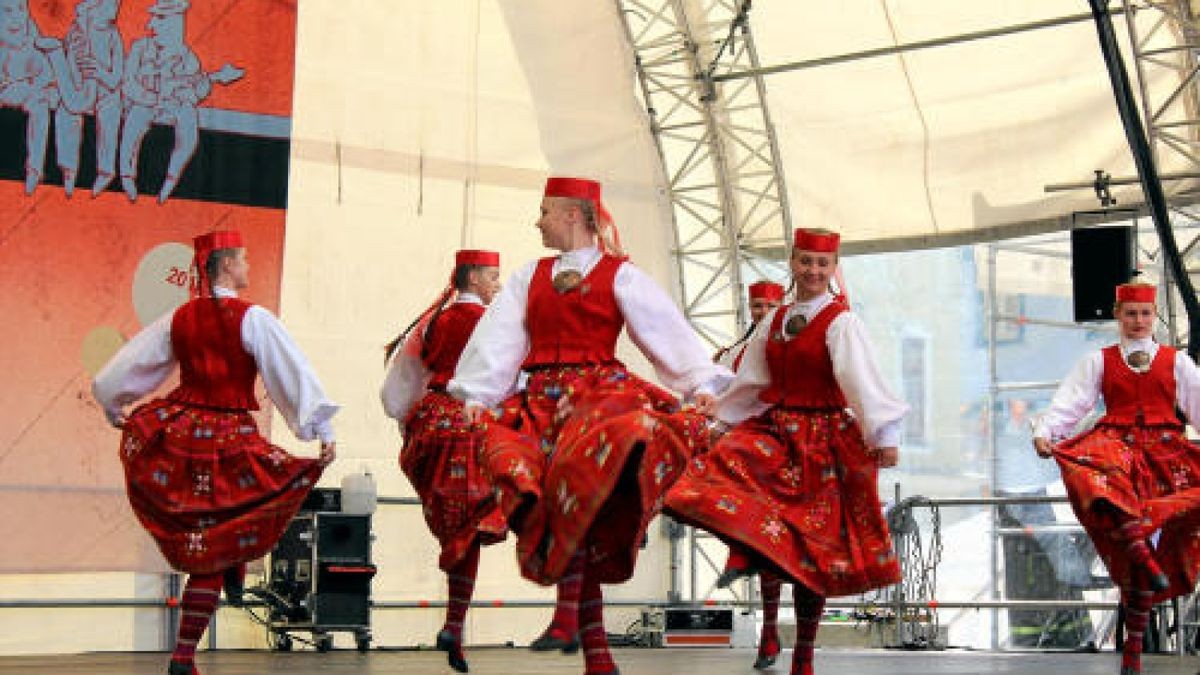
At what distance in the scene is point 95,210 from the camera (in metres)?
9.08

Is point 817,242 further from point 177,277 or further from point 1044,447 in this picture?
point 177,277

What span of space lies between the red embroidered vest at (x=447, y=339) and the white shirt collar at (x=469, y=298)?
0.08 meters

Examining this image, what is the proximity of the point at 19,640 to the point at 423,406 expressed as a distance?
3.02m

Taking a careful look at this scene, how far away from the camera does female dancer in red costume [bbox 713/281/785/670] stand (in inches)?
226

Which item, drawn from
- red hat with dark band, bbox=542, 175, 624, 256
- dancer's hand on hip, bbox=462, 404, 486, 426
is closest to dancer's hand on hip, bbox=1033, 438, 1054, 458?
red hat with dark band, bbox=542, 175, 624, 256

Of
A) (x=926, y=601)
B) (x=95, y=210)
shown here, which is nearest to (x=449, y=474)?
(x=95, y=210)

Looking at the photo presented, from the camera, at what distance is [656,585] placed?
10.9m

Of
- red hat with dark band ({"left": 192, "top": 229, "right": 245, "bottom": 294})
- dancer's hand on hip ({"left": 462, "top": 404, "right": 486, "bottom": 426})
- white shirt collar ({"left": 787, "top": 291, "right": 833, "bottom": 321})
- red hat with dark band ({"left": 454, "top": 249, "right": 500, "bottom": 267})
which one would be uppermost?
red hat with dark band ({"left": 454, "top": 249, "right": 500, "bottom": 267})

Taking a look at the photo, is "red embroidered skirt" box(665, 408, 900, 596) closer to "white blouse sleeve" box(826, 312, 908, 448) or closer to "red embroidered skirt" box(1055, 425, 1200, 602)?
"white blouse sleeve" box(826, 312, 908, 448)

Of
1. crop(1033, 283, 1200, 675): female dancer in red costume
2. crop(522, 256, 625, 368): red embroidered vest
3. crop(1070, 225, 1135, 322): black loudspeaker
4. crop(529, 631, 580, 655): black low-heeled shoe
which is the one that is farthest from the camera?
crop(1070, 225, 1135, 322): black loudspeaker

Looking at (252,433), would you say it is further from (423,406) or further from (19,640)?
(19,640)

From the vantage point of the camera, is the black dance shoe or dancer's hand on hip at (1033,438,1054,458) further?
dancer's hand on hip at (1033,438,1054,458)

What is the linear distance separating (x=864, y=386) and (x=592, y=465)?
123 centimetres

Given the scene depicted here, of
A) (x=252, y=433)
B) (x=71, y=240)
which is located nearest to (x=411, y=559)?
(x=71, y=240)
